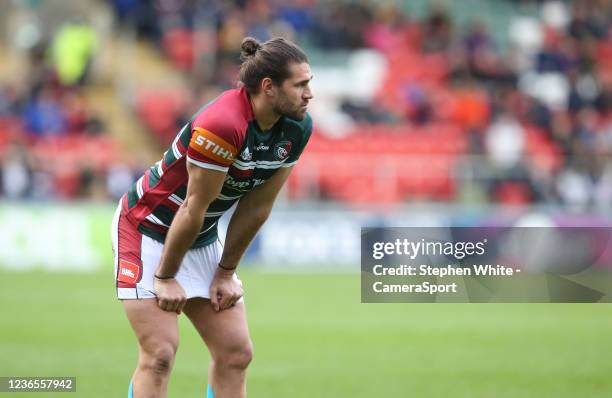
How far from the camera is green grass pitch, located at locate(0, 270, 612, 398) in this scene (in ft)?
28.8

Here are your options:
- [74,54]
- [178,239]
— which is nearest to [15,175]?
[74,54]

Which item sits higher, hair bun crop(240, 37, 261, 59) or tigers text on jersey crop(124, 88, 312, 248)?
hair bun crop(240, 37, 261, 59)

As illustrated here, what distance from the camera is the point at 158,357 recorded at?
5.76m

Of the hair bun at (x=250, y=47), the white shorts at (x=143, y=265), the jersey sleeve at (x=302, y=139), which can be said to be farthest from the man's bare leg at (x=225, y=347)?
the hair bun at (x=250, y=47)

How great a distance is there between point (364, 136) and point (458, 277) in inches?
512

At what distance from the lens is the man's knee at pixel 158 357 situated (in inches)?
227

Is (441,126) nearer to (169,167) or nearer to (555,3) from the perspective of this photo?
(555,3)

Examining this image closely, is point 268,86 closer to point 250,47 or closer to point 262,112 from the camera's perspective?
point 262,112

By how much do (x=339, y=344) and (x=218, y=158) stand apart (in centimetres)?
617

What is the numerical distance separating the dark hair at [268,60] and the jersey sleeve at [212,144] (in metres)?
0.35

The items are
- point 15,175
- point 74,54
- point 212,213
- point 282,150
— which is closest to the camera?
point 282,150

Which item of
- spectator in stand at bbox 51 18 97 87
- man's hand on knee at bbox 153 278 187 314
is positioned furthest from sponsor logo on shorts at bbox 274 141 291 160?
spectator in stand at bbox 51 18 97 87

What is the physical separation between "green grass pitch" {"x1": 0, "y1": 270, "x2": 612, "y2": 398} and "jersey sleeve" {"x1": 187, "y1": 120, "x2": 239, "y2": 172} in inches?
120

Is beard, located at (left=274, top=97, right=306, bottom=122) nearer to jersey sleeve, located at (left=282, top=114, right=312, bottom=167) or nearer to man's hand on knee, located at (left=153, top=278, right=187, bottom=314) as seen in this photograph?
jersey sleeve, located at (left=282, top=114, right=312, bottom=167)
